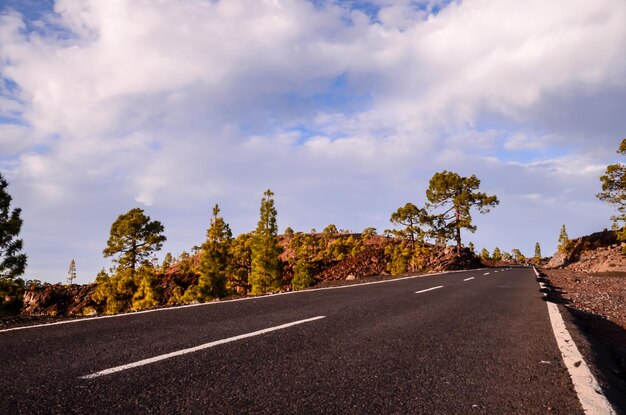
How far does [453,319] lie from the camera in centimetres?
752

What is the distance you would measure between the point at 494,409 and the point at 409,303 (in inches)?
261

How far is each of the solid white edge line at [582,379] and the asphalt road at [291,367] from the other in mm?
93

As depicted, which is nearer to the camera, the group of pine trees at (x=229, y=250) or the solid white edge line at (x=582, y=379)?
the solid white edge line at (x=582, y=379)

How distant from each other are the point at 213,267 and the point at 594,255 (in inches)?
1572

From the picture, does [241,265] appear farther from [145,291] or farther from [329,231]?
[329,231]

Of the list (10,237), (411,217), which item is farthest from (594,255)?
(10,237)

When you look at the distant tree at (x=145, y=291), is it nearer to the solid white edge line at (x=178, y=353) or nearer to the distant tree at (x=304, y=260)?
the distant tree at (x=304, y=260)

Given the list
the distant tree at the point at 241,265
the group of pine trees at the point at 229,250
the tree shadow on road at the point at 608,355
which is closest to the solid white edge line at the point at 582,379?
the tree shadow on road at the point at 608,355

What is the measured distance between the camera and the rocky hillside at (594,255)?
31850mm

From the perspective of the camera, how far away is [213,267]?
127 ft

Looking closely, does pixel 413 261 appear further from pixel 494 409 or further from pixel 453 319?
pixel 494 409

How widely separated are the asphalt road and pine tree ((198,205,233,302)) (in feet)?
103

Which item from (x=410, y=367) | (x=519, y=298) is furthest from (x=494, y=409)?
(x=519, y=298)

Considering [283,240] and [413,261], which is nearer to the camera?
[413,261]
